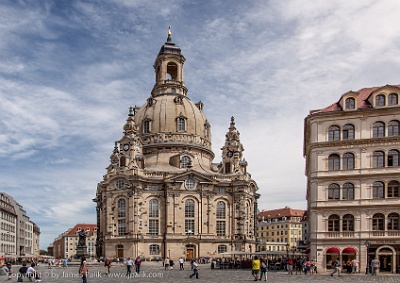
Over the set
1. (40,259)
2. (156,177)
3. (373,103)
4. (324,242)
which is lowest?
(40,259)

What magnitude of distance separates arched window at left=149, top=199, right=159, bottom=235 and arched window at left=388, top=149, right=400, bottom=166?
48371 mm

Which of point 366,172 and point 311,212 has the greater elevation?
point 366,172

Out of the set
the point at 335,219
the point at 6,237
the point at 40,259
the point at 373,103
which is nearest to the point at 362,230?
the point at 335,219

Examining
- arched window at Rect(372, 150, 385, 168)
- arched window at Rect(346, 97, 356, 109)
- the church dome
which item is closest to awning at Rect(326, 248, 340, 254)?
arched window at Rect(372, 150, 385, 168)

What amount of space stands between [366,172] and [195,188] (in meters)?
44.6

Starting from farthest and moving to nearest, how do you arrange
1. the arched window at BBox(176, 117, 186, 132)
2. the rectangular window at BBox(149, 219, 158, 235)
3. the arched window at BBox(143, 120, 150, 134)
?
the arched window at BBox(143, 120, 150, 134) → the arched window at BBox(176, 117, 186, 132) → the rectangular window at BBox(149, 219, 158, 235)

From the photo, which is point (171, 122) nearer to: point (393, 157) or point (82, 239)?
point (82, 239)

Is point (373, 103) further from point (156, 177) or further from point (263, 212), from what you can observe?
point (263, 212)

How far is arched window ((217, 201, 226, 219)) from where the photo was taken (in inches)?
3515

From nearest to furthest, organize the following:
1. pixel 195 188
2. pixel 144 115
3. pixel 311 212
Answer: pixel 311 212 → pixel 195 188 → pixel 144 115

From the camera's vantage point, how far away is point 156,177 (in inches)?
3465

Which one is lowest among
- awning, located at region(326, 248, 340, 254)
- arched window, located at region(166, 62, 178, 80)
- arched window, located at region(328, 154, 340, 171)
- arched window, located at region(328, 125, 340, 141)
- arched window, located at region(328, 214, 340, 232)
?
awning, located at region(326, 248, 340, 254)

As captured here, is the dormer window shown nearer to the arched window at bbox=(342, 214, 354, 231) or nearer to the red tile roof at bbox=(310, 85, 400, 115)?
the red tile roof at bbox=(310, 85, 400, 115)

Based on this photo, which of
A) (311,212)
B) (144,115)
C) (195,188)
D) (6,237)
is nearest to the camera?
(311,212)
